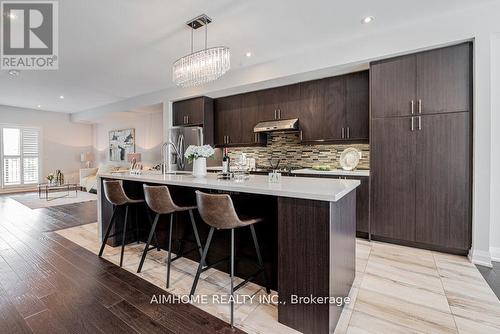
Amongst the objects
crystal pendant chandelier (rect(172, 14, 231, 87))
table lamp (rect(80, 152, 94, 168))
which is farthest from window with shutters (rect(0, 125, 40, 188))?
crystal pendant chandelier (rect(172, 14, 231, 87))

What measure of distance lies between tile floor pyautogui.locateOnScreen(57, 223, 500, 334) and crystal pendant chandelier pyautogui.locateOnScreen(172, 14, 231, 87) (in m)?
2.11

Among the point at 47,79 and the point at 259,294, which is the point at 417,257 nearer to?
the point at 259,294

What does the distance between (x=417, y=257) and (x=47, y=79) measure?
6981mm

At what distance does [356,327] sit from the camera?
159 cm

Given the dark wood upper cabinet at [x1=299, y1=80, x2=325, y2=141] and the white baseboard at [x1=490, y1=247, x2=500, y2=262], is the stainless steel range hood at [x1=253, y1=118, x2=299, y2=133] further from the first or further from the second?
the white baseboard at [x1=490, y1=247, x2=500, y2=262]

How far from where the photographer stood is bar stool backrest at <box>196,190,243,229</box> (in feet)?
5.45

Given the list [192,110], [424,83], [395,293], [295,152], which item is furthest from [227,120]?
[395,293]

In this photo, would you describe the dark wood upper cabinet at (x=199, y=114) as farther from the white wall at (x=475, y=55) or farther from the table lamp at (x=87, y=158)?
the table lamp at (x=87, y=158)

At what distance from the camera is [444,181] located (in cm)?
271

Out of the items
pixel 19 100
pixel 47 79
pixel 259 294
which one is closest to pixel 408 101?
pixel 259 294

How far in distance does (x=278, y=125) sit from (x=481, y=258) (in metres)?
3.01

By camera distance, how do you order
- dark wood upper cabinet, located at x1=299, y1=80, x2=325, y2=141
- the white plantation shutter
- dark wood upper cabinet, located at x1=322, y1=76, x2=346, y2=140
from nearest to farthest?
dark wood upper cabinet, located at x1=322, y1=76, x2=346, y2=140, dark wood upper cabinet, located at x1=299, y1=80, x2=325, y2=141, the white plantation shutter

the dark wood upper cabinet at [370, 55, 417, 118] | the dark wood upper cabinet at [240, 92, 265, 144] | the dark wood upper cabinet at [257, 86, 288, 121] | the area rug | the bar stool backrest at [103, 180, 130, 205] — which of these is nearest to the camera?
the bar stool backrest at [103, 180, 130, 205]

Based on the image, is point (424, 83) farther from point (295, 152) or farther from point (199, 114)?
point (199, 114)
